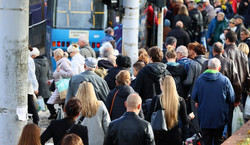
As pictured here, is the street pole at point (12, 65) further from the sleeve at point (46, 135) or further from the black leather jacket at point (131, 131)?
the black leather jacket at point (131, 131)

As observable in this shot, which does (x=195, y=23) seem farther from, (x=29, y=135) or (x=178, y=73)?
(x=29, y=135)

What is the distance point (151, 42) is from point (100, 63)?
1012cm

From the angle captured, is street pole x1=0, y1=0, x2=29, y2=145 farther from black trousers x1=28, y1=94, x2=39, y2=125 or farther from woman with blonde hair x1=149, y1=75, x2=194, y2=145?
black trousers x1=28, y1=94, x2=39, y2=125

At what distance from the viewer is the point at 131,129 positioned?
715 cm

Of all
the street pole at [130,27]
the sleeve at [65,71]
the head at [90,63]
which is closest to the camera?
the head at [90,63]

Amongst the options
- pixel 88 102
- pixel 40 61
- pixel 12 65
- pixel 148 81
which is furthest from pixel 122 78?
pixel 40 61

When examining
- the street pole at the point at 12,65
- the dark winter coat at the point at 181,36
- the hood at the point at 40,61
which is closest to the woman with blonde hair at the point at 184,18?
the dark winter coat at the point at 181,36

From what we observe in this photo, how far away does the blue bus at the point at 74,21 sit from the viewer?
68.3ft

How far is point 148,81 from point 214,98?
1.02 metres

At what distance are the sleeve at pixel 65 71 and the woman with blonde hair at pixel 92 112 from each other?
424 cm

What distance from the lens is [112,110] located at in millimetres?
8758

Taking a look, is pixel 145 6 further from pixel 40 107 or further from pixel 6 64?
pixel 6 64

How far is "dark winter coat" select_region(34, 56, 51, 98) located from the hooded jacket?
422 centimetres

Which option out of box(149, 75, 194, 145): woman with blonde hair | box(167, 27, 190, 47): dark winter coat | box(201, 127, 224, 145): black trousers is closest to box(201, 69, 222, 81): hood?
box(201, 127, 224, 145): black trousers
